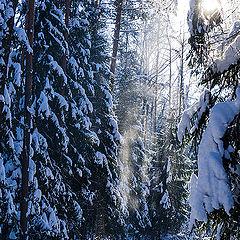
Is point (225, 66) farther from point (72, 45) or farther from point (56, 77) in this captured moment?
point (72, 45)

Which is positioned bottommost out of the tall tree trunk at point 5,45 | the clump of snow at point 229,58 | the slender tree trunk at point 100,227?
the slender tree trunk at point 100,227

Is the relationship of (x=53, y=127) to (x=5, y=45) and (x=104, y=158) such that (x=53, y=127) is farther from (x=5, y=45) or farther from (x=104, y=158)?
(x=5, y=45)

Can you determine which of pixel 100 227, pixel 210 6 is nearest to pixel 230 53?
pixel 210 6

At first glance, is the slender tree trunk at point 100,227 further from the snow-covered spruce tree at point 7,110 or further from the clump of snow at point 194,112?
the clump of snow at point 194,112

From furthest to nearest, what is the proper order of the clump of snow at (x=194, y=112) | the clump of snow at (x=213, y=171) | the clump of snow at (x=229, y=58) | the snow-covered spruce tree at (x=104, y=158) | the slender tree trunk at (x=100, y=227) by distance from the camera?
the slender tree trunk at (x=100, y=227), the snow-covered spruce tree at (x=104, y=158), the clump of snow at (x=194, y=112), the clump of snow at (x=229, y=58), the clump of snow at (x=213, y=171)

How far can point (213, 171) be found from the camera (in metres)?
2.93

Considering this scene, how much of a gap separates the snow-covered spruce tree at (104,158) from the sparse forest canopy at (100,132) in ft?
0.16

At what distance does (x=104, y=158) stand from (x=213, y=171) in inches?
312

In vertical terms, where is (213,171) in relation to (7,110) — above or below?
below

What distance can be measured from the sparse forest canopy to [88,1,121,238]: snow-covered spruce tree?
0.16 ft

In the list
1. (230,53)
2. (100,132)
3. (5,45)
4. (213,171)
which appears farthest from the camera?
(100,132)

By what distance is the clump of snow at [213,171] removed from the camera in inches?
113

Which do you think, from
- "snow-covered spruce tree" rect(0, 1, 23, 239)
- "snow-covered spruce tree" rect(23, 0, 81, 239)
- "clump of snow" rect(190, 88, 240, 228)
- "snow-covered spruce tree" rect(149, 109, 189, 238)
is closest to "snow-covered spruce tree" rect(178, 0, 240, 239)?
"clump of snow" rect(190, 88, 240, 228)

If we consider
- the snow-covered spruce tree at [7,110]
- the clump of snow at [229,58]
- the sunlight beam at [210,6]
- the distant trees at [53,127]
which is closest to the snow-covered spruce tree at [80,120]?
the distant trees at [53,127]
